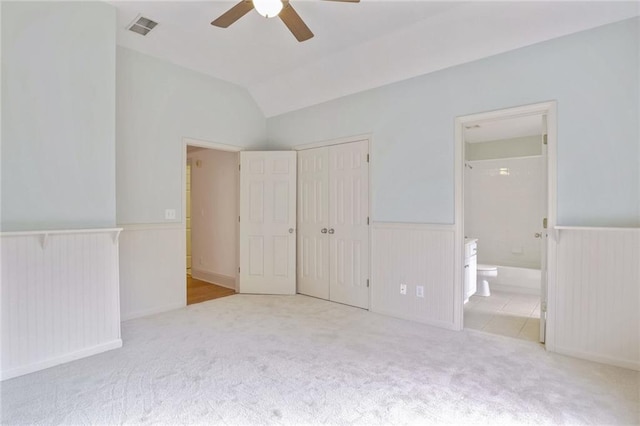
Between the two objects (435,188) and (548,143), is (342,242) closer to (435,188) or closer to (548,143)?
(435,188)

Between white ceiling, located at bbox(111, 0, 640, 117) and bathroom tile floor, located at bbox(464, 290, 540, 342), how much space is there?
263 centimetres

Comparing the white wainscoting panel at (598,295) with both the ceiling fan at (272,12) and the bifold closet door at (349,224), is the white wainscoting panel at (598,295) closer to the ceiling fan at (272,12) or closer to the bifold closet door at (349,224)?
the bifold closet door at (349,224)

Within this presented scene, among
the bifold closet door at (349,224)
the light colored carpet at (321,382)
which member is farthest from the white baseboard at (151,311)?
the bifold closet door at (349,224)

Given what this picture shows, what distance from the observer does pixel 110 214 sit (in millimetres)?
2883

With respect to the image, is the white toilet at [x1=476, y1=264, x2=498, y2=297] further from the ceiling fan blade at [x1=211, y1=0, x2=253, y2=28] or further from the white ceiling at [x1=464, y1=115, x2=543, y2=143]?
the ceiling fan blade at [x1=211, y1=0, x2=253, y2=28]

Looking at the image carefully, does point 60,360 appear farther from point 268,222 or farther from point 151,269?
point 268,222

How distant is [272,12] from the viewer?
2178mm

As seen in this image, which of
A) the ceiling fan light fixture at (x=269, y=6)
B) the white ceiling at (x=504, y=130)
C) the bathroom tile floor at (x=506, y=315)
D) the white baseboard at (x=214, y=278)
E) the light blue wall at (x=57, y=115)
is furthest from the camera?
the white baseboard at (x=214, y=278)

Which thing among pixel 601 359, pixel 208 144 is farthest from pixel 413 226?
pixel 208 144

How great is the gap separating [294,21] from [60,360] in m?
3.08

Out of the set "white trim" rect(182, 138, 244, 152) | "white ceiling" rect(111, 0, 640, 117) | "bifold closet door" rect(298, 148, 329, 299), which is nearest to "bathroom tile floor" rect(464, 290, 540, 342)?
"bifold closet door" rect(298, 148, 329, 299)

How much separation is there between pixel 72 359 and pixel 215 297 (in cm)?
200

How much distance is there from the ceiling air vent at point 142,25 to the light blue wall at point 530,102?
84.9 inches

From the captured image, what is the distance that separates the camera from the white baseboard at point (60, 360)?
2.31 meters
